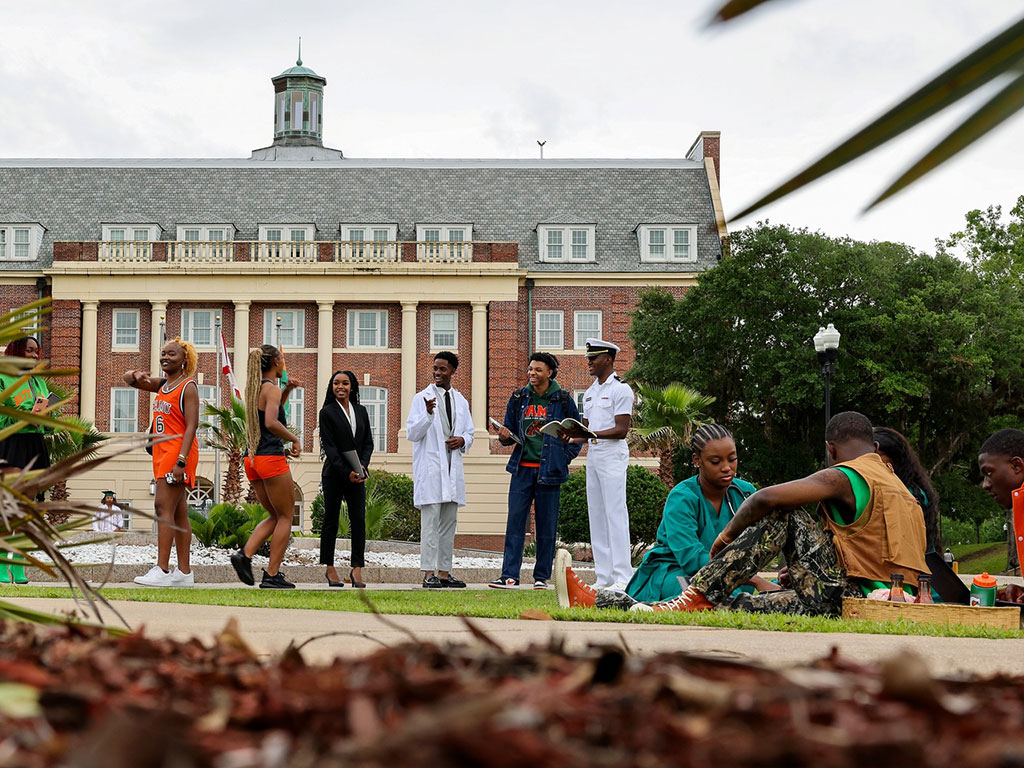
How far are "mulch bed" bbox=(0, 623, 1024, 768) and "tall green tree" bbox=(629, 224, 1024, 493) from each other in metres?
31.1

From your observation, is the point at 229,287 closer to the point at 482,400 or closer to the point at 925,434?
the point at 482,400

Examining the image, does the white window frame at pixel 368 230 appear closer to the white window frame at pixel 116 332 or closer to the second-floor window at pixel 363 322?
the second-floor window at pixel 363 322

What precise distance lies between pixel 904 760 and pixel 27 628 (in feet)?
4.62

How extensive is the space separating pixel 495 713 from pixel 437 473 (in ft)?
30.8

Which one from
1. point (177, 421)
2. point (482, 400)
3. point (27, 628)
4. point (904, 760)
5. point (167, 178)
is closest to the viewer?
point (904, 760)

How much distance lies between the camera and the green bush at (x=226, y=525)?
44.0 ft

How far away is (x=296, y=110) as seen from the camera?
55.6m

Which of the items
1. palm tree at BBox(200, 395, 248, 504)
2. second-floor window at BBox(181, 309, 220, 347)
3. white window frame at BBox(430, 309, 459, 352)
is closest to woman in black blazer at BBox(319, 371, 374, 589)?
palm tree at BBox(200, 395, 248, 504)

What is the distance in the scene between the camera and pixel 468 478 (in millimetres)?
41250

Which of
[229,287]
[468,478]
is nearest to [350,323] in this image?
[229,287]

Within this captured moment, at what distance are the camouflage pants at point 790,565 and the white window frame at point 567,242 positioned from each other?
38.1 m

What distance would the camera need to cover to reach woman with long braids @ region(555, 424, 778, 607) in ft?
18.5

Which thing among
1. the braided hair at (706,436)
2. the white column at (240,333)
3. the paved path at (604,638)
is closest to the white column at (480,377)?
the white column at (240,333)

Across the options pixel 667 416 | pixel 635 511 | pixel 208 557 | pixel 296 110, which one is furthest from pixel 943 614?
pixel 296 110
